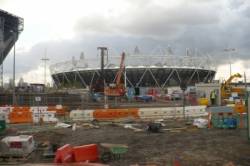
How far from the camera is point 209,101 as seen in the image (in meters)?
47.8

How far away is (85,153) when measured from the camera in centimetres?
1252

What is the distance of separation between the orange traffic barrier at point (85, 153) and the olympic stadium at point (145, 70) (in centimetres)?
9505

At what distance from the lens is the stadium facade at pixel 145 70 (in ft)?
364

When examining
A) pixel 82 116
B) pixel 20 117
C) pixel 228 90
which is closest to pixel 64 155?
pixel 82 116

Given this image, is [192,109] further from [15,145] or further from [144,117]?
[15,145]

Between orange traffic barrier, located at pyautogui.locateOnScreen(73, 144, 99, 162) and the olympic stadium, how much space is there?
9505 cm

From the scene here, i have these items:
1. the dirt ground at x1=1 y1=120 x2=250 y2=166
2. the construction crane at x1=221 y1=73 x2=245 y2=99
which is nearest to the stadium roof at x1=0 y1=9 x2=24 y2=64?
the construction crane at x1=221 y1=73 x2=245 y2=99

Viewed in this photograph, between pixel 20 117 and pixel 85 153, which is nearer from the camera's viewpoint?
pixel 85 153

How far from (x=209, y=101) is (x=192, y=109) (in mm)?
14741

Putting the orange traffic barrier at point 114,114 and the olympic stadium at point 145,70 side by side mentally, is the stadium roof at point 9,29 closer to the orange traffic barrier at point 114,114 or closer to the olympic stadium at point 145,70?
the olympic stadium at point 145,70

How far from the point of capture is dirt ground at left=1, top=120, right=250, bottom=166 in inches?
508

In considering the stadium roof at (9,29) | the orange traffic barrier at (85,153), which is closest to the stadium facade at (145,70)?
the stadium roof at (9,29)

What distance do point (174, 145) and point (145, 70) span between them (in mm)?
94855

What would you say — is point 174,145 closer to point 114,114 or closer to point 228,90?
point 114,114
